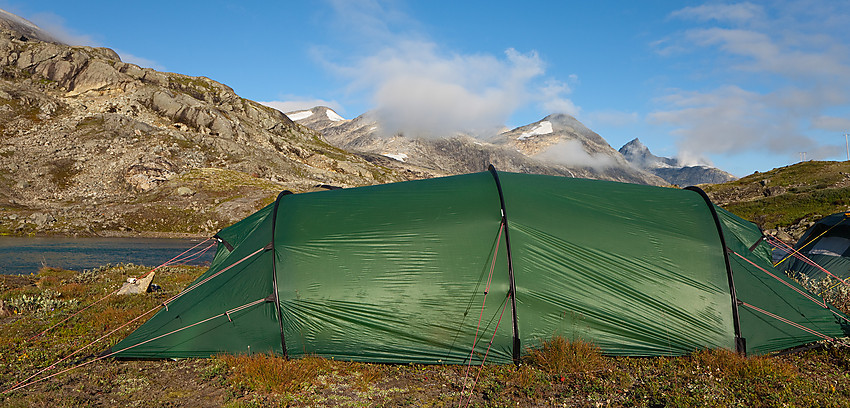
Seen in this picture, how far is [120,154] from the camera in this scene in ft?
262

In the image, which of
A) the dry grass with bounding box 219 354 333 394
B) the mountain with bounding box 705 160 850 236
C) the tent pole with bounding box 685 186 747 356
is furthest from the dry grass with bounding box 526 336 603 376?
the mountain with bounding box 705 160 850 236

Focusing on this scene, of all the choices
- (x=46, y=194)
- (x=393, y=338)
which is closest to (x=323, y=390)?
(x=393, y=338)

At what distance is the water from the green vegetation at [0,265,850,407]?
27.3m

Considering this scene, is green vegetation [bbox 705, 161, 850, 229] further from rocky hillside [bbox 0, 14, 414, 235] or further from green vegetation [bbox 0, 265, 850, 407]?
rocky hillside [bbox 0, 14, 414, 235]

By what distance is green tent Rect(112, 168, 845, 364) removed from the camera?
9062 mm

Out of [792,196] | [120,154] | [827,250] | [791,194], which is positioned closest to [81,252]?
[120,154]

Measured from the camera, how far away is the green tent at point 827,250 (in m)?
13.7

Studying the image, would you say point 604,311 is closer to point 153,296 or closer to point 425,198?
point 425,198

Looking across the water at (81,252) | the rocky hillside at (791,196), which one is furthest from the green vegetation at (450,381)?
the water at (81,252)

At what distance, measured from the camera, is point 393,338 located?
912 cm

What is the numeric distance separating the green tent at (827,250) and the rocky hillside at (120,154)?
64.7m

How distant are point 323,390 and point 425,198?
4607 mm

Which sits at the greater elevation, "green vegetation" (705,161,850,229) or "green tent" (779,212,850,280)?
"green vegetation" (705,161,850,229)

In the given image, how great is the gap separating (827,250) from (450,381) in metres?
14.3
